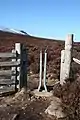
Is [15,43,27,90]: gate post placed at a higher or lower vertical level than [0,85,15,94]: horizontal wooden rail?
higher

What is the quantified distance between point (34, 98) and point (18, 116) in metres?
1.68

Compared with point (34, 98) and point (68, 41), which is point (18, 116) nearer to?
point (34, 98)

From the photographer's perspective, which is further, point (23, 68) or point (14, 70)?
→ point (23, 68)

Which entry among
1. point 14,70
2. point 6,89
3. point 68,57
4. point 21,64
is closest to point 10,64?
point 14,70

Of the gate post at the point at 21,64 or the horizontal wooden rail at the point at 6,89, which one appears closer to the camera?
the horizontal wooden rail at the point at 6,89

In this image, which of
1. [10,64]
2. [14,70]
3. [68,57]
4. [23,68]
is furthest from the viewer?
[23,68]

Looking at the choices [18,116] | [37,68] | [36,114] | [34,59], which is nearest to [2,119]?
[18,116]

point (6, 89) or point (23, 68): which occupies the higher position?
point (23, 68)

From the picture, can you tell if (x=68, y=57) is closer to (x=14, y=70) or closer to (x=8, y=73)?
(x=14, y=70)

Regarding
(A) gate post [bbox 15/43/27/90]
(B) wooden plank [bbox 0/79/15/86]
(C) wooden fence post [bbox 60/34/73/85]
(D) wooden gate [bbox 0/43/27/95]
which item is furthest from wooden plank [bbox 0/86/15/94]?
(C) wooden fence post [bbox 60/34/73/85]

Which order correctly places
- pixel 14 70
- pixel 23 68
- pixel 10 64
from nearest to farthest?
pixel 10 64 → pixel 14 70 → pixel 23 68

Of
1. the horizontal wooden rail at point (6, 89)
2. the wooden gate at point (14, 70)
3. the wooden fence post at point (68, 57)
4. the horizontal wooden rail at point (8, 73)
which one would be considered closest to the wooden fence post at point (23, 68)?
the wooden gate at point (14, 70)

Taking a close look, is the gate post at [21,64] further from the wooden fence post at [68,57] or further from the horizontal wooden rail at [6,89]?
the wooden fence post at [68,57]

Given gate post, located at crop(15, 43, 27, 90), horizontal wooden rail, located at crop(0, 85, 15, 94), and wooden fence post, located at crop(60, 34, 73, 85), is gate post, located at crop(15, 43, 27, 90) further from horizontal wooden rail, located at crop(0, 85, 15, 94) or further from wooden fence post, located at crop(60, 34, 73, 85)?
wooden fence post, located at crop(60, 34, 73, 85)
